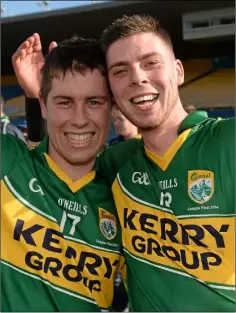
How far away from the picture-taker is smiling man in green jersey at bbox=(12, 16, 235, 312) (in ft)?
4.73

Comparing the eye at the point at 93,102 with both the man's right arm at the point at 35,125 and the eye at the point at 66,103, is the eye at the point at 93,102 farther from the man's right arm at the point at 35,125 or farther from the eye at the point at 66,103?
the man's right arm at the point at 35,125

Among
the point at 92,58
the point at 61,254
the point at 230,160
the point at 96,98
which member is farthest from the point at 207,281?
the point at 92,58

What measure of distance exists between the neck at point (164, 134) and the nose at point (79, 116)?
0.82 ft

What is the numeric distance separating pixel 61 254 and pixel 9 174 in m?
0.37

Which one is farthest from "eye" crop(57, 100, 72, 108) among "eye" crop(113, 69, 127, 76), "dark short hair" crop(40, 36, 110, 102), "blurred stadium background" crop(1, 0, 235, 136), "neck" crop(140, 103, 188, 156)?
"blurred stadium background" crop(1, 0, 235, 136)

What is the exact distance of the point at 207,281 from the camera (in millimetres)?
1437

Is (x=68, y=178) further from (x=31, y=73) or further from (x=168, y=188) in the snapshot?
(x=31, y=73)

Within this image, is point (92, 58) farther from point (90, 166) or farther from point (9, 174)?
point (9, 174)

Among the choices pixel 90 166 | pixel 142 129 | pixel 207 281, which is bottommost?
pixel 207 281

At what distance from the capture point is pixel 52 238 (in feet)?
5.07

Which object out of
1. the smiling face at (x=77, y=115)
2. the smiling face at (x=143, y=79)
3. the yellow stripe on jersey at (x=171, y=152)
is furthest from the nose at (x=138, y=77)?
the yellow stripe on jersey at (x=171, y=152)

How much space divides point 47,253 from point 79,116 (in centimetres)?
54

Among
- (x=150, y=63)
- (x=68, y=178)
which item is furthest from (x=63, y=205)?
(x=150, y=63)

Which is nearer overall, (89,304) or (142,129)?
(89,304)
